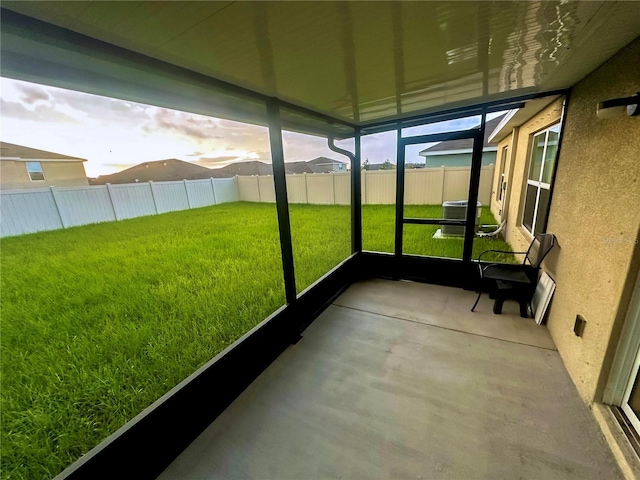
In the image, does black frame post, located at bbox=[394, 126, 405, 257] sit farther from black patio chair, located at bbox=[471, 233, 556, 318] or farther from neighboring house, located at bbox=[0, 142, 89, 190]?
neighboring house, located at bbox=[0, 142, 89, 190]

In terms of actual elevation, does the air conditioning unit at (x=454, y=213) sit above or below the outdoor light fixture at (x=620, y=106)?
below

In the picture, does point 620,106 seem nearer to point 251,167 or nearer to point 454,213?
point 454,213

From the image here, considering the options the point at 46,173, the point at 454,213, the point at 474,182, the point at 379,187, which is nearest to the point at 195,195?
the point at 379,187

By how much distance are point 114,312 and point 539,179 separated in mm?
5504

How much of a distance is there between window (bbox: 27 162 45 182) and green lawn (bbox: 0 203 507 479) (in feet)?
4.70

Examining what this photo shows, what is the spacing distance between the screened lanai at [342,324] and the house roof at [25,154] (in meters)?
0.65

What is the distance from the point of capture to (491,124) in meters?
11.2

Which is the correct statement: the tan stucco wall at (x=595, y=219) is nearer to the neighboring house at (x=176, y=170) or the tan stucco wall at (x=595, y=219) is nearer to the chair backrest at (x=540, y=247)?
the chair backrest at (x=540, y=247)

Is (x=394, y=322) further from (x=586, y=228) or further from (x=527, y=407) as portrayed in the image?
(x=586, y=228)

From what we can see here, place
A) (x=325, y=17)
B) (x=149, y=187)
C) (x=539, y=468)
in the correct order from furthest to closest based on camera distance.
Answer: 1. (x=149, y=187)
2. (x=539, y=468)
3. (x=325, y=17)

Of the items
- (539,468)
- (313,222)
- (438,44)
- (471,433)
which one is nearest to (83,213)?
(313,222)

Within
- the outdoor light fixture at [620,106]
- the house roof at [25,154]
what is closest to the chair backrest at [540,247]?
the outdoor light fixture at [620,106]

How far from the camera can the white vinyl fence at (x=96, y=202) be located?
295 cm

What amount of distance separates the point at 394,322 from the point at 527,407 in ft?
3.91
